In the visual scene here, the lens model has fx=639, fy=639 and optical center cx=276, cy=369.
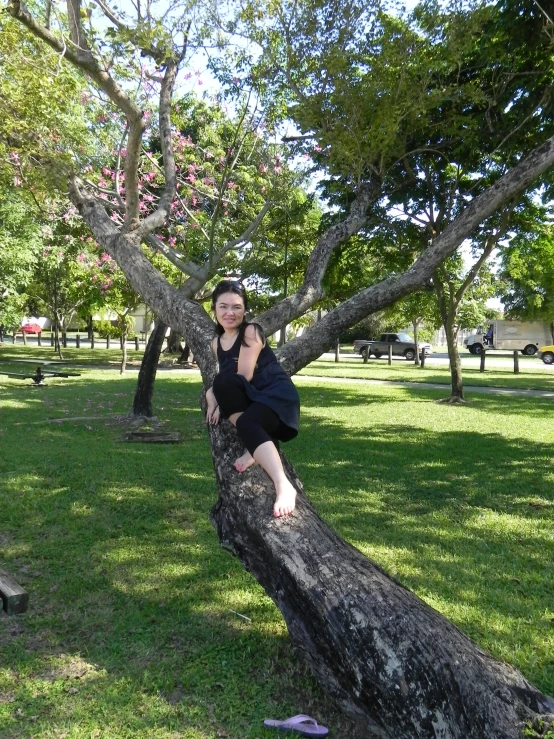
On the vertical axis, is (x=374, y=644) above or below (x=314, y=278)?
below

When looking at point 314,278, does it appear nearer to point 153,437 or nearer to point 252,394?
point 252,394

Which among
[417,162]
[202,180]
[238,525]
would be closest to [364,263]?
[417,162]

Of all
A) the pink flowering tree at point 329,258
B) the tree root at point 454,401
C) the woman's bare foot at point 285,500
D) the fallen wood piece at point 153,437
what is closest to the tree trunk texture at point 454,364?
the tree root at point 454,401

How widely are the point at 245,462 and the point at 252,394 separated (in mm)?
379

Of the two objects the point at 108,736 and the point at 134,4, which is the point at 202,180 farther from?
the point at 108,736

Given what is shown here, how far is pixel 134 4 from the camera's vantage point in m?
6.22

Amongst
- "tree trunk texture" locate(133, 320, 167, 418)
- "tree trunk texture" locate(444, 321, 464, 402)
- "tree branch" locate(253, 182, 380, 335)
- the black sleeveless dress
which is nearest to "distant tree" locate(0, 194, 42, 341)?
"tree trunk texture" locate(133, 320, 167, 418)

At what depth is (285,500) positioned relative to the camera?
3281 mm

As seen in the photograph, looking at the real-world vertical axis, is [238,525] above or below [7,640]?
above

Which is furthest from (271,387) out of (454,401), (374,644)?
(454,401)

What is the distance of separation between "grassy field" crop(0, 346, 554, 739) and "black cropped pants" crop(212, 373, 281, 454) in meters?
1.23

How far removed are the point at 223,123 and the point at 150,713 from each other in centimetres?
898

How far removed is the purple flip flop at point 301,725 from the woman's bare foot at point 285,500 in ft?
3.00

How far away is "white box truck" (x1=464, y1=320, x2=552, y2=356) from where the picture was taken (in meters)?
51.9
